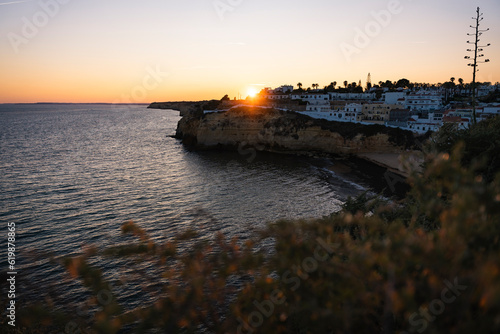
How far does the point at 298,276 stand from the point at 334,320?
1138 mm

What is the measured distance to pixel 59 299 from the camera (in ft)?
52.7

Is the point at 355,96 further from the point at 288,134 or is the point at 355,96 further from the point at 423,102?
the point at 288,134

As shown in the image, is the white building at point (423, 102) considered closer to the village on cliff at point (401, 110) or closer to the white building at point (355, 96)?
the village on cliff at point (401, 110)

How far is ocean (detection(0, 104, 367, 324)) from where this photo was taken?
20.9 metres

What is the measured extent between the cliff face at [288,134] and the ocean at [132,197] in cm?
811

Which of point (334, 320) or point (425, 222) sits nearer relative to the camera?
point (334, 320)

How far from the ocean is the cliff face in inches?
319

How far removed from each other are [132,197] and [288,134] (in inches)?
1587

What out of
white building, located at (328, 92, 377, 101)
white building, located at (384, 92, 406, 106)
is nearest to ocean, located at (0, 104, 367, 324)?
white building, located at (384, 92, 406, 106)

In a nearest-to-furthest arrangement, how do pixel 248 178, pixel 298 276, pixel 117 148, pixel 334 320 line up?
1. pixel 334 320
2. pixel 298 276
3. pixel 248 178
4. pixel 117 148

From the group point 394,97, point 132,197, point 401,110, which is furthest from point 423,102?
point 132,197

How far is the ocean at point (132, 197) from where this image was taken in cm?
2086

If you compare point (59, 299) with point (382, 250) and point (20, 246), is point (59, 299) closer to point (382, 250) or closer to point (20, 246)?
point (20, 246)

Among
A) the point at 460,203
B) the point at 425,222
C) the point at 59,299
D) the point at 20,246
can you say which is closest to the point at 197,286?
the point at 460,203
